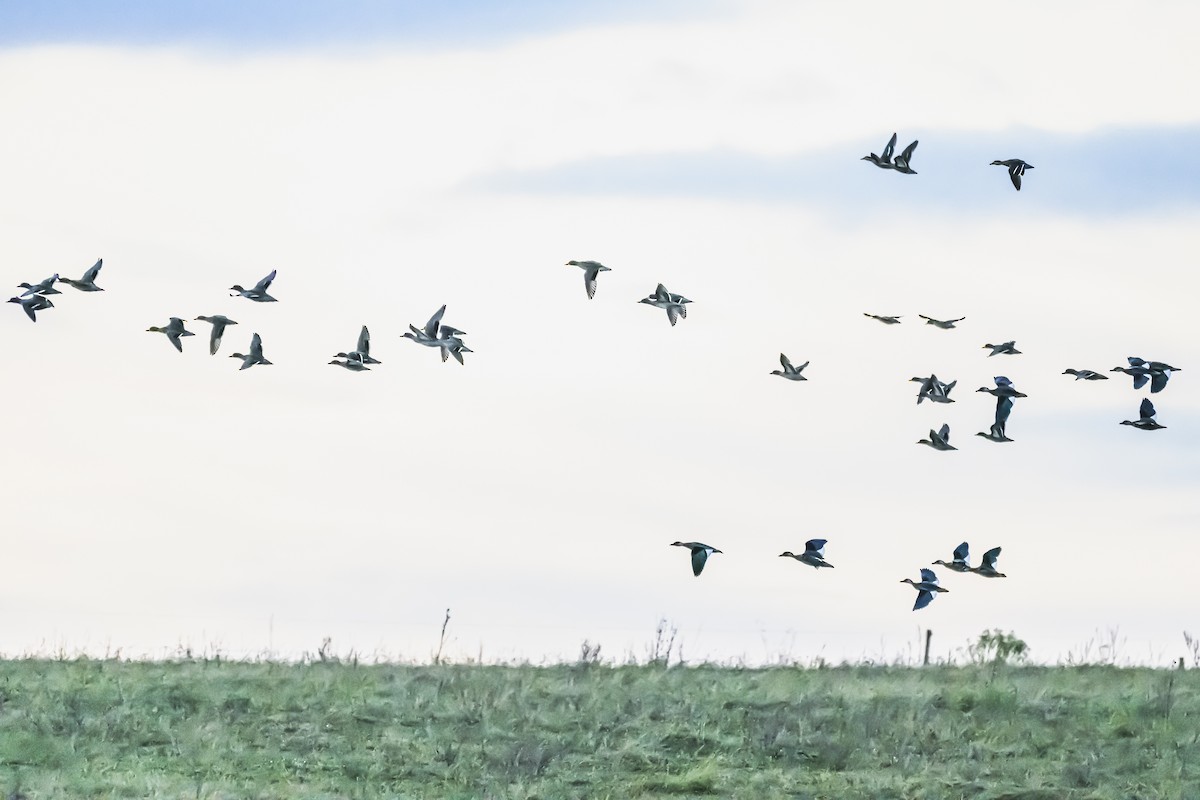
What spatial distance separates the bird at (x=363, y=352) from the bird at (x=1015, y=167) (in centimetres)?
942

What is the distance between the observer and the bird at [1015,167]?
82.7ft

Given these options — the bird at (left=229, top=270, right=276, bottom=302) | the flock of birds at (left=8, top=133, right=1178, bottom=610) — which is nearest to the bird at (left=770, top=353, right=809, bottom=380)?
the flock of birds at (left=8, top=133, right=1178, bottom=610)

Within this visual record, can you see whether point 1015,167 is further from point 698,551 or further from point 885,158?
point 698,551

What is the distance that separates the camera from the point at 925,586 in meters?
23.0

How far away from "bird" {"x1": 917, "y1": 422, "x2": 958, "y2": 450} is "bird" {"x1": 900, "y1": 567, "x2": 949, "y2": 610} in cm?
228

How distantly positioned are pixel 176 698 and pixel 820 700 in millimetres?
9000

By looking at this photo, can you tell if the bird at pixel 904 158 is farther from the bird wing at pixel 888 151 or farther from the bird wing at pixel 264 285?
the bird wing at pixel 264 285

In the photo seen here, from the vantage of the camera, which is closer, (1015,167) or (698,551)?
(698,551)

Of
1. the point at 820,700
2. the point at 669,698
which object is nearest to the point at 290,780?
the point at 669,698

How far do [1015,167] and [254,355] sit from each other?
11.5 metres

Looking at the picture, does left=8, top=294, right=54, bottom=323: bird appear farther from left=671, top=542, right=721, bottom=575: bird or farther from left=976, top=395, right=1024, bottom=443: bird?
left=976, top=395, right=1024, bottom=443: bird

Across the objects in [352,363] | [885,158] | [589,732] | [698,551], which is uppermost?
[885,158]

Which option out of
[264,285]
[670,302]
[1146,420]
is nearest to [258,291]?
[264,285]

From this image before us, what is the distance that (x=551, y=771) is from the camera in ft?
70.0
